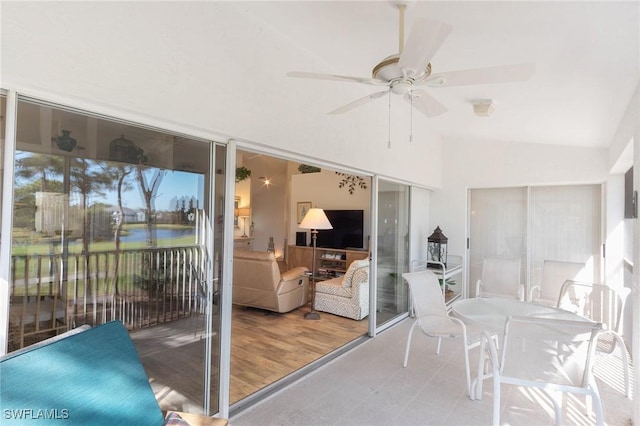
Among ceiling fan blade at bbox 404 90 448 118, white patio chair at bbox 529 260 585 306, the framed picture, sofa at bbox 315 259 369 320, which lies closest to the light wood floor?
sofa at bbox 315 259 369 320

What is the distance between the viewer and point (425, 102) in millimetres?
2219

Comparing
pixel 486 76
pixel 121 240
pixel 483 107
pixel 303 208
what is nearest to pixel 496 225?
pixel 483 107

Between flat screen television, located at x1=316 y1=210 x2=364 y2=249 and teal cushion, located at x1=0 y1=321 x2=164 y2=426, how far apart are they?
5.13 m

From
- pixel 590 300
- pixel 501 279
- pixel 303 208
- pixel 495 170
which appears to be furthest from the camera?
pixel 303 208

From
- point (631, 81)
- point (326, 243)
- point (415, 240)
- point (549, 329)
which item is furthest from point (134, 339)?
point (326, 243)

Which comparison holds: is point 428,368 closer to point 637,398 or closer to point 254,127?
point 637,398

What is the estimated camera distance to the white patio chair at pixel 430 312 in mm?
2977

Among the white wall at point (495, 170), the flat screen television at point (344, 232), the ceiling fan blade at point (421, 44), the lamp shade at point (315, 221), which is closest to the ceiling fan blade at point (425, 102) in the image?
the ceiling fan blade at point (421, 44)

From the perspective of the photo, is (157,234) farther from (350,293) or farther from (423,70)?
(350,293)

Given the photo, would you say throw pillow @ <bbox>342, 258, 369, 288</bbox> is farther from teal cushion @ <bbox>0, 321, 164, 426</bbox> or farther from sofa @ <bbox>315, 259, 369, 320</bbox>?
teal cushion @ <bbox>0, 321, 164, 426</bbox>

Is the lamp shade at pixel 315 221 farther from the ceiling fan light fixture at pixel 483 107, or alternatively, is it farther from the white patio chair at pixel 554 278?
the white patio chair at pixel 554 278

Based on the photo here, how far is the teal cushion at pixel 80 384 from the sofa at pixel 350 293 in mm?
3173

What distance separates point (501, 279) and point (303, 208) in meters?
4.31

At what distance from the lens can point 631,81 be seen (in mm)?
2307
